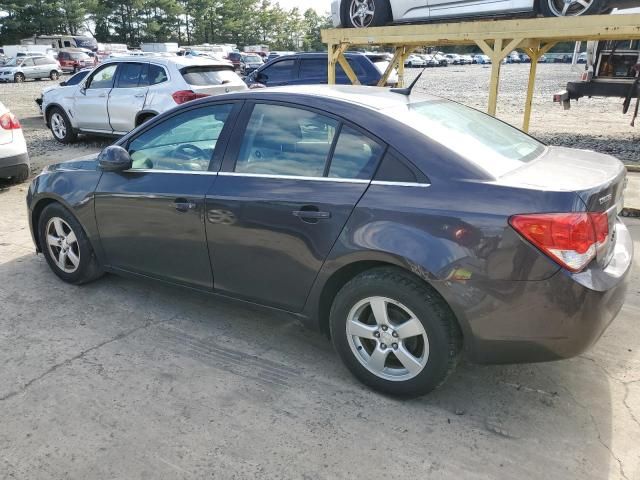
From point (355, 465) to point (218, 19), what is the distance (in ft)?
282

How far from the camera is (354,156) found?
2.86 m

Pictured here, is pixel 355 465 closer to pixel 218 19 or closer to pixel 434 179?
pixel 434 179

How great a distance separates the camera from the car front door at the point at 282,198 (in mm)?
2840

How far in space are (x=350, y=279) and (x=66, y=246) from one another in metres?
2.47

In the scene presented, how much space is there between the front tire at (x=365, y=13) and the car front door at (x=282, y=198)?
23.5 feet

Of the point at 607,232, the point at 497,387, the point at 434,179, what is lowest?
the point at 497,387

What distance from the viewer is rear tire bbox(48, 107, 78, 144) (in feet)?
35.8

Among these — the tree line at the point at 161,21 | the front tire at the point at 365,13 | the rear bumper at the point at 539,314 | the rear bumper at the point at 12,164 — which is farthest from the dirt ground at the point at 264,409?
the tree line at the point at 161,21

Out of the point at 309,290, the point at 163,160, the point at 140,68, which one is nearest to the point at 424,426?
the point at 309,290

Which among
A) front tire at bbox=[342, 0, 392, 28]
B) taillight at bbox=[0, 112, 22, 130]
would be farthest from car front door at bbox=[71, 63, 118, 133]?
front tire at bbox=[342, 0, 392, 28]

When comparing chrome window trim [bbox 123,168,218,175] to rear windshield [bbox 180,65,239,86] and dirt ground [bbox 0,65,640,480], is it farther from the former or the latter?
rear windshield [bbox 180,65,239,86]

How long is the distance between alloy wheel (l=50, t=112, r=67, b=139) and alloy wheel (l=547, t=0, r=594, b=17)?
29.6ft

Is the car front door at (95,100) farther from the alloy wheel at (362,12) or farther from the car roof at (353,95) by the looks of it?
the car roof at (353,95)

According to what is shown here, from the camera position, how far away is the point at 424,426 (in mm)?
2662
